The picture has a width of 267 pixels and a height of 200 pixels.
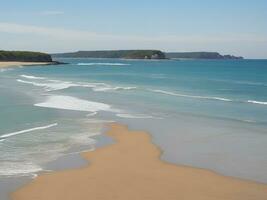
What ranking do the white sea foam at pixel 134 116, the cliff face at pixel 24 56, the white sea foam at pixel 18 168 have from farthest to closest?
the cliff face at pixel 24 56 < the white sea foam at pixel 134 116 < the white sea foam at pixel 18 168

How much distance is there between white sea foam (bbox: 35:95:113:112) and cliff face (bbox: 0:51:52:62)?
11747 centimetres

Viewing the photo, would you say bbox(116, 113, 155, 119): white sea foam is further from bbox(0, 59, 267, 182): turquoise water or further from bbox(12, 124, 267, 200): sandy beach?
bbox(12, 124, 267, 200): sandy beach

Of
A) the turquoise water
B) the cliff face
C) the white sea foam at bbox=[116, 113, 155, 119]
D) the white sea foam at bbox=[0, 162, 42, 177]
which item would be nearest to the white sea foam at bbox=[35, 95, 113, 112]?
the turquoise water

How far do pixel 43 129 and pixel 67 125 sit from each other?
5.31 ft

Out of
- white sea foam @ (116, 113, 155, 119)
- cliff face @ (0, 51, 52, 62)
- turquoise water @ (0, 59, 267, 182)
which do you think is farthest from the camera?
cliff face @ (0, 51, 52, 62)

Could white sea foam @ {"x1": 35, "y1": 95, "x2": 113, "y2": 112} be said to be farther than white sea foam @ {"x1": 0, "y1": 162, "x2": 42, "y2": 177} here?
Yes

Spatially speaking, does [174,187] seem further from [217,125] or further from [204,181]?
[217,125]

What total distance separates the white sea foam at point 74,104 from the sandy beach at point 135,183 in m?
13.0

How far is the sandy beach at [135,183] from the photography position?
11545 millimetres

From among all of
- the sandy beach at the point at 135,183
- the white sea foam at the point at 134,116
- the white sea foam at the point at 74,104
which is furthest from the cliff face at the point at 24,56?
the sandy beach at the point at 135,183

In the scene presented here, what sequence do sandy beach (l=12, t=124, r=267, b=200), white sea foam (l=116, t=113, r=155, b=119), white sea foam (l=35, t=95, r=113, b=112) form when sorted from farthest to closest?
white sea foam (l=35, t=95, r=113, b=112) < white sea foam (l=116, t=113, r=155, b=119) < sandy beach (l=12, t=124, r=267, b=200)

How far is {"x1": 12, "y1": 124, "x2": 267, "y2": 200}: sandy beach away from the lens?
1154cm

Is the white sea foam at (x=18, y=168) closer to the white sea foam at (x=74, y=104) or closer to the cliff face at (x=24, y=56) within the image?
the white sea foam at (x=74, y=104)

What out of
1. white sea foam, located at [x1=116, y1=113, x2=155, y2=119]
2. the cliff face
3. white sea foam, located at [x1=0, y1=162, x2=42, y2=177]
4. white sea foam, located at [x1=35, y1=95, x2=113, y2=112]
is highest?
white sea foam, located at [x1=0, y1=162, x2=42, y2=177]
